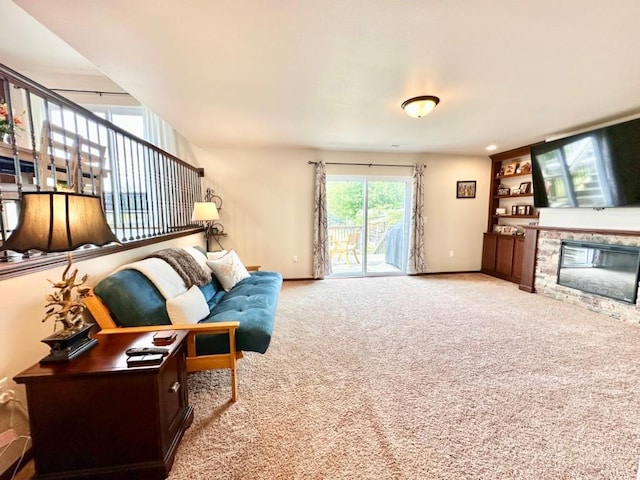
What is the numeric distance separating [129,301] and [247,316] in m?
0.75

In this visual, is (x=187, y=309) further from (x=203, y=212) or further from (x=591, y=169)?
(x=591, y=169)

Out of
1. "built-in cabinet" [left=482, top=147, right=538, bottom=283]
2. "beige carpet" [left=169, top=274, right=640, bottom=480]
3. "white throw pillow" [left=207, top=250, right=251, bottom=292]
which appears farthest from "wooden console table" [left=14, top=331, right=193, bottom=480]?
"built-in cabinet" [left=482, top=147, right=538, bottom=283]

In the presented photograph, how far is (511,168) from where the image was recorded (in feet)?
15.9

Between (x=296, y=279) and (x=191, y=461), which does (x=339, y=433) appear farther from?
(x=296, y=279)

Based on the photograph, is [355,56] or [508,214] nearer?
[355,56]

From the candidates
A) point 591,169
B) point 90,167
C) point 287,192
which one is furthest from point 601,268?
point 90,167

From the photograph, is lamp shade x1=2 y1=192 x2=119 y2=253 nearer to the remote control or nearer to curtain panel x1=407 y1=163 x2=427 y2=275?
the remote control

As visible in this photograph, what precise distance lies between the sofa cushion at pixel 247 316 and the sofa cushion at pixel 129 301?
12.8 inches

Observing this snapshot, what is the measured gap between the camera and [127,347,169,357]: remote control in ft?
4.18

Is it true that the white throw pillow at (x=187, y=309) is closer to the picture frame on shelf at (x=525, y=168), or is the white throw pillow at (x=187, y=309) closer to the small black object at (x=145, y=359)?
the small black object at (x=145, y=359)

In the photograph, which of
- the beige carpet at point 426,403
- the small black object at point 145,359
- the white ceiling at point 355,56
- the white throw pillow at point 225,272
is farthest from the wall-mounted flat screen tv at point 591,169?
the small black object at point 145,359

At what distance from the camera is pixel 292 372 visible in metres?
2.10

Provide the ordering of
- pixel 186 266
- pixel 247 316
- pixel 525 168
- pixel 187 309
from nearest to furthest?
pixel 187 309 < pixel 247 316 < pixel 186 266 < pixel 525 168

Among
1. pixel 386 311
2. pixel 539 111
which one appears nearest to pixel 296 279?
pixel 386 311
